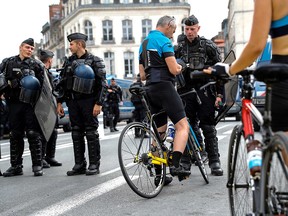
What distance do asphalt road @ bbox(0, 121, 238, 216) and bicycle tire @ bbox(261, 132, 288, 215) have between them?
207 cm

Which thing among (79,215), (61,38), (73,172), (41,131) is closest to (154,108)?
(79,215)

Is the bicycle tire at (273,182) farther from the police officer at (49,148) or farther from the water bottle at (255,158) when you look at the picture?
the police officer at (49,148)

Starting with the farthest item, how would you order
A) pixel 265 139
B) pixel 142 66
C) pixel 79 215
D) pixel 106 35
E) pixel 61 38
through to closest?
1. pixel 61 38
2. pixel 106 35
3. pixel 142 66
4. pixel 79 215
5. pixel 265 139

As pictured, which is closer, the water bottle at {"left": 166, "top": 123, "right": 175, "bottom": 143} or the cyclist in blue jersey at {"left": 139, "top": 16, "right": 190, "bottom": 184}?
the cyclist in blue jersey at {"left": 139, "top": 16, "right": 190, "bottom": 184}

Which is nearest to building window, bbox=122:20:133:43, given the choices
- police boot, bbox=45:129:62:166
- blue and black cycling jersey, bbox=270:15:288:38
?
police boot, bbox=45:129:62:166

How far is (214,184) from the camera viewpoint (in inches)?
259

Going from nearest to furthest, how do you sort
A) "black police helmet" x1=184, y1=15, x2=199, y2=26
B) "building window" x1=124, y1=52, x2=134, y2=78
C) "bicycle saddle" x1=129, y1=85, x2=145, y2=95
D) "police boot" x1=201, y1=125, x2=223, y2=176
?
"bicycle saddle" x1=129, y1=85, x2=145, y2=95 < "police boot" x1=201, y1=125, x2=223, y2=176 < "black police helmet" x1=184, y1=15, x2=199, y2=26 < "building window" x1=124, y1=52, x2=134, y2=78

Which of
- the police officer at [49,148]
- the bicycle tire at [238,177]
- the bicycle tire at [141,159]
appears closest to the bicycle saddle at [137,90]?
the bicycle tire at [141,159]

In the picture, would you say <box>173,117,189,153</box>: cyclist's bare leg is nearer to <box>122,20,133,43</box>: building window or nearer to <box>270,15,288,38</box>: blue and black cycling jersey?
<box>270,15,288,38</box>: blue and black cycling jersey

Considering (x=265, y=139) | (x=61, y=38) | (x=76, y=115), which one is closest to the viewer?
(x=265, y=139)

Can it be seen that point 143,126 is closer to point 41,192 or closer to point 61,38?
point 41,192

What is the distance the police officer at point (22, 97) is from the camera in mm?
8203

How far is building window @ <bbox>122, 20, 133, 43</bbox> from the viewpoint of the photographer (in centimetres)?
8131

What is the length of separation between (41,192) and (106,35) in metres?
75.6
